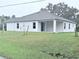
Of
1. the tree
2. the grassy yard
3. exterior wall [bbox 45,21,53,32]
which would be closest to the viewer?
the grassy yard

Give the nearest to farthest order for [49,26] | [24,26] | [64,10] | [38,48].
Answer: [38,48], [49,26], [24,26], [64,10]

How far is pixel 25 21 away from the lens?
43750 mm

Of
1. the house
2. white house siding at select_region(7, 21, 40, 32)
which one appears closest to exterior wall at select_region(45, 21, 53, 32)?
the house

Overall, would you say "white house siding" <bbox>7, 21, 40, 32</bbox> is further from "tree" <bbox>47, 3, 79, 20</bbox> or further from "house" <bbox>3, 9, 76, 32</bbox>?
"tree" <bbox>47, 3, 79, 20</bbox>

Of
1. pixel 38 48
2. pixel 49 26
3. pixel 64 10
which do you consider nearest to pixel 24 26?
pixel 49 26

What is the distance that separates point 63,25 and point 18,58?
32.0 meters

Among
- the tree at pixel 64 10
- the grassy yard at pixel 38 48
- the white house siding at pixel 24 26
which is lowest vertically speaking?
the grassy yard at pixel 38 48

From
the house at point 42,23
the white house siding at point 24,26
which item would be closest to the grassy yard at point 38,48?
the house at point 42,23

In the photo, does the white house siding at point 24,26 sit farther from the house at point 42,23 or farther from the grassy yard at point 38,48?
the grassy yard at point 38,48

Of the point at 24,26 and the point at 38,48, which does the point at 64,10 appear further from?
the point at 38,48

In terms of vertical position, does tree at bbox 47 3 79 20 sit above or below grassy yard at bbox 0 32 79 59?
above

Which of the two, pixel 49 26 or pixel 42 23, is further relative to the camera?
pixel 49 26

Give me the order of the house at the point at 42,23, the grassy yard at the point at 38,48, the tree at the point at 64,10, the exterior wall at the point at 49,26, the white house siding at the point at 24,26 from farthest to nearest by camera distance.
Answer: the tree at the point at 64,10 → the exterior wall at the point at 49,26 → the white house siding at the point at 24,26 → the house at the point at 42,23 → the grassy yard at the point at 38,48

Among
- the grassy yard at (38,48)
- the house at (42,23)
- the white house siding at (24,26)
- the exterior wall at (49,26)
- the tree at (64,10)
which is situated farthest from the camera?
the tree at (64,10)
